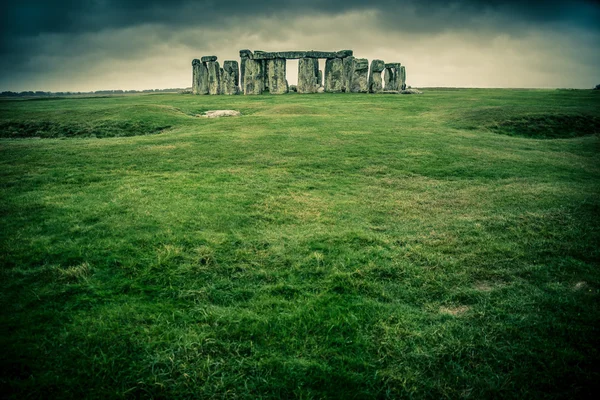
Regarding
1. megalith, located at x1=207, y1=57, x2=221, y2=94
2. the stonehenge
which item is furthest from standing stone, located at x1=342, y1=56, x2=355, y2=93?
megalith, located at x1=207, y1=57, x2=221, y2=94

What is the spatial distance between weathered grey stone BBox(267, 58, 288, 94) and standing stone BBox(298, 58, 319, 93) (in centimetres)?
215

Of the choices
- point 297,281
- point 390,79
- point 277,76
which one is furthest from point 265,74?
point 297,281

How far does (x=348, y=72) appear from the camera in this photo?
139 feet

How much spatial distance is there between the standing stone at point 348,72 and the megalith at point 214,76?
55.6ft

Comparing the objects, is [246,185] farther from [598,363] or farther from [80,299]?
[598,363]

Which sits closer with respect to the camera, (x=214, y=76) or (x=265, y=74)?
(x=265, y=74)

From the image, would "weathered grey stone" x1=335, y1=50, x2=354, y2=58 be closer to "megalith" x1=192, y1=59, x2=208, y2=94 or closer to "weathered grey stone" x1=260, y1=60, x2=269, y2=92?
"weathered grey stone" x1=260, y1=60, x2=269, y2=92

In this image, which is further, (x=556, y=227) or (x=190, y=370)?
(x=556, y=227)

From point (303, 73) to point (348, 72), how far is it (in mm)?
5892

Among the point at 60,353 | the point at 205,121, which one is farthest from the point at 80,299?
the point at 205,121

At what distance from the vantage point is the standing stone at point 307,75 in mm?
42125

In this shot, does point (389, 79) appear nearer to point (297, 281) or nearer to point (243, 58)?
point (243, 58)

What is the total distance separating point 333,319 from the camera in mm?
4285

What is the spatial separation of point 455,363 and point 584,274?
3281 mm
